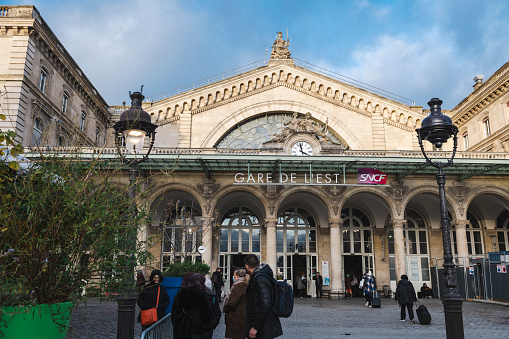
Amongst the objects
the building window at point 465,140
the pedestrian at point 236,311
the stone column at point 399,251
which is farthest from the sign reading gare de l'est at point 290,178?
the pedestrian at point 236,311

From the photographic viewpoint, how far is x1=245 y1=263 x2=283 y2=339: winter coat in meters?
5.68

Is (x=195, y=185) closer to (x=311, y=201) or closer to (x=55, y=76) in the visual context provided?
(x=311, y=201)

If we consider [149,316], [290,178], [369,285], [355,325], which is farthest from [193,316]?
[290,178]

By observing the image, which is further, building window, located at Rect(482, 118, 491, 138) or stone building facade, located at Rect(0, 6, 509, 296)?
building window, located at Rect(482, 118, 491, 138)

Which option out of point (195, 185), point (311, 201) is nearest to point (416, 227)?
point (311, 201)

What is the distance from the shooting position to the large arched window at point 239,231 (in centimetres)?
2859

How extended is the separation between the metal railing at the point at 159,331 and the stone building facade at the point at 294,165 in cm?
1248

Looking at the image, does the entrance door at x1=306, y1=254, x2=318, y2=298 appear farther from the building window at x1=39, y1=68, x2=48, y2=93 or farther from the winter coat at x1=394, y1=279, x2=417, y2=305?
the building window at x1=39, y1=68, x2=48, y2=93

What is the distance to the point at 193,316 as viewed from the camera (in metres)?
5.81

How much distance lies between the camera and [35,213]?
4.94m

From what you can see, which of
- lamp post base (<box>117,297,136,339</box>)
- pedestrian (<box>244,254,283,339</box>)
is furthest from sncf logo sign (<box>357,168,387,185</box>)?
pedestrian (<box>244,254,283,339</box>)

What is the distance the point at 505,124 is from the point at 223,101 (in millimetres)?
19326

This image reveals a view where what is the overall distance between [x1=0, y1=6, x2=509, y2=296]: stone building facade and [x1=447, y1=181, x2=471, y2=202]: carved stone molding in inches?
2.4

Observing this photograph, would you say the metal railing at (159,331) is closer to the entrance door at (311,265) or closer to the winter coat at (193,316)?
the winter coat at (193,316)
